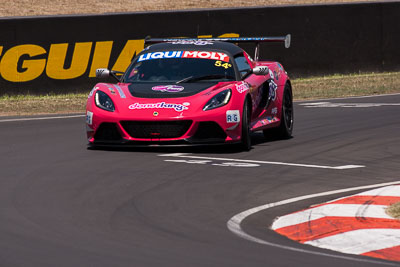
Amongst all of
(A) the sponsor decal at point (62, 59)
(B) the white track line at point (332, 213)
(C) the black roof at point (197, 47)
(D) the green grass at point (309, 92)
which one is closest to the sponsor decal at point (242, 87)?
(C) the black roof at point (197, 47)

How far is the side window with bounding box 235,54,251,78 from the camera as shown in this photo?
1238 centimetres

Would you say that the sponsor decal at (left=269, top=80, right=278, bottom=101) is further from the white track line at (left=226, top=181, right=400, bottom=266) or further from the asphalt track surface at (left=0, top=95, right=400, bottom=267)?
the white track line at (left=226, top=181, right=400, bottom=266)

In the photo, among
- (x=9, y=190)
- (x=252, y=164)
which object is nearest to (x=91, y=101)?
(x=252, y=164)

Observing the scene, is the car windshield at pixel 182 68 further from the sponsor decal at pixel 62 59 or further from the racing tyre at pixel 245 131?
the sponsor decal at pixel 62 59

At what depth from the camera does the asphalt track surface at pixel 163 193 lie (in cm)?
605

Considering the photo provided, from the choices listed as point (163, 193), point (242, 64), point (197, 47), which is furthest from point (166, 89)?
point (163, 193)

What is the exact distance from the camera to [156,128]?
11.0 meters

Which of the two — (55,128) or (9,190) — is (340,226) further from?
(55,128)

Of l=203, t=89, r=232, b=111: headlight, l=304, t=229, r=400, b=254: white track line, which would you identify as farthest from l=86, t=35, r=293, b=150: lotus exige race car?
l=304, t=229, r=400, b=254: white track line

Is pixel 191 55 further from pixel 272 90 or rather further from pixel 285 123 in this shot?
pixel 285 123

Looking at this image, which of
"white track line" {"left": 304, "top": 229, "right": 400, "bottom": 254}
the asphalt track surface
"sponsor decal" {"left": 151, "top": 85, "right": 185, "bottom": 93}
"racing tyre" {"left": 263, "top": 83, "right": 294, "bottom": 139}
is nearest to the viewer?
the asphalt track surface

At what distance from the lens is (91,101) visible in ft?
37.8

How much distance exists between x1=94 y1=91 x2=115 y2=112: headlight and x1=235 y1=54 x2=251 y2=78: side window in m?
1.79

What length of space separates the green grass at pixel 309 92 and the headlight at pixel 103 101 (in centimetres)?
555
